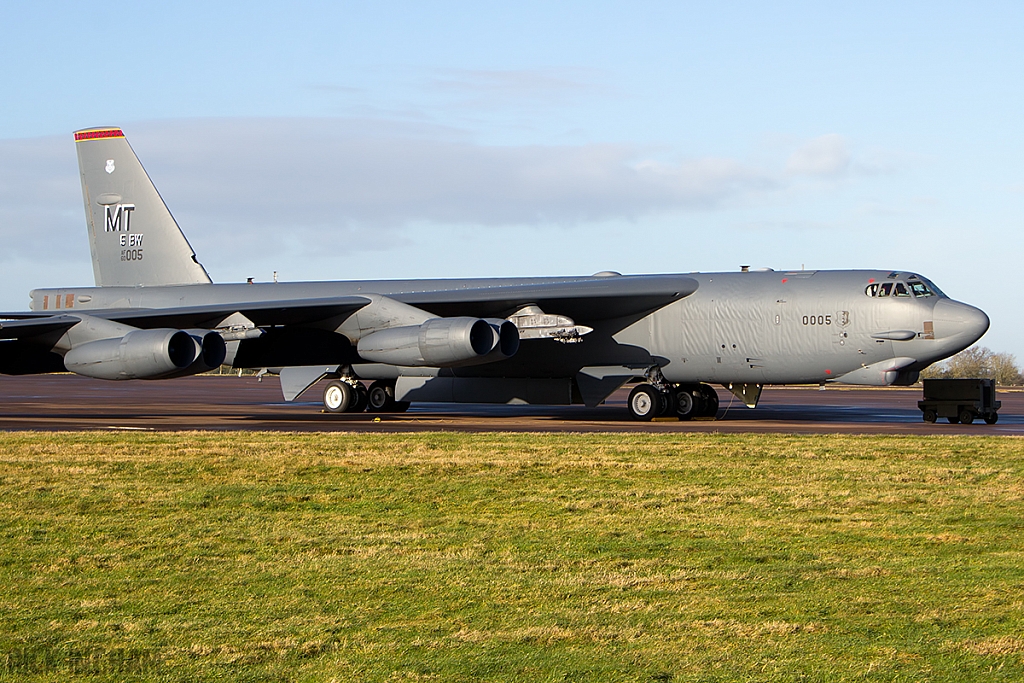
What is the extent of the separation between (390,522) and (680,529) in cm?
230

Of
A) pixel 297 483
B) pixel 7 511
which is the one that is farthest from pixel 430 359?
pixel 7 511

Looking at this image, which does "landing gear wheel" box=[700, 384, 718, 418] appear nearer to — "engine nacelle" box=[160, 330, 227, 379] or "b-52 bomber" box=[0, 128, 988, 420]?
"b-52 bomber" box=[0, 128, 988, 420]

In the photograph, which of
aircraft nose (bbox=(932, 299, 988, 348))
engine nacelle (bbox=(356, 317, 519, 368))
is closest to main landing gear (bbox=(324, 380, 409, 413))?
engine nacelle (bbox=(356, 317, 519, 368))

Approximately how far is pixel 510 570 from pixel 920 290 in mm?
16627

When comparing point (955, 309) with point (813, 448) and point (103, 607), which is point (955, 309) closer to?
point (813, 448)

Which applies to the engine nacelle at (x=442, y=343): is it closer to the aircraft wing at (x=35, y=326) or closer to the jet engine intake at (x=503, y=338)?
the jet engine intake at (x=503, y=338)

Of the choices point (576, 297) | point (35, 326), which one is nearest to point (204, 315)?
point (35, 326)

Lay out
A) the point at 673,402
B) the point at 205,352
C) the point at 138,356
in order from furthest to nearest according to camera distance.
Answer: the point at 673,402 → the point at 205,352 → the point at 138,356

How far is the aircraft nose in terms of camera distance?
20766 millimetres

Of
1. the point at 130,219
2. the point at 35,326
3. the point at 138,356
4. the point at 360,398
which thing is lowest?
the point at 360,398

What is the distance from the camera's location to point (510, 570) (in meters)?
7.03

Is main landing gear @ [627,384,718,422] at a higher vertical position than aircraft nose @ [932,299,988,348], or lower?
lower

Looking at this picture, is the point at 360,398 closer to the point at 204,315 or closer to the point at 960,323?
the point at 204,315

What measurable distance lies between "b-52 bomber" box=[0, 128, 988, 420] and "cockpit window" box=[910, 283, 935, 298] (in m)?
0.03
